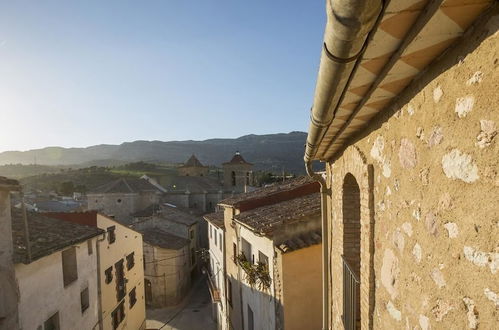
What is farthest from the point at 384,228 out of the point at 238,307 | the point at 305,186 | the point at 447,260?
the point at 238,307

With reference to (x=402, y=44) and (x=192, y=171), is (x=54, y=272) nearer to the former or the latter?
(x=402, y=44)

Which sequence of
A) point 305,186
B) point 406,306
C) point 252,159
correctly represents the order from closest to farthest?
point 406,306 → point 305,186 → point 252,159

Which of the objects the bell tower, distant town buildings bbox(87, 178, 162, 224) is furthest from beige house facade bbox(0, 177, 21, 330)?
the bell tower

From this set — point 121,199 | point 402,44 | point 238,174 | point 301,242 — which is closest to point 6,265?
point 301,242

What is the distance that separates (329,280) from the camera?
567cm

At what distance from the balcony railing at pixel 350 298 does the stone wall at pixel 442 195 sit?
1.12 m

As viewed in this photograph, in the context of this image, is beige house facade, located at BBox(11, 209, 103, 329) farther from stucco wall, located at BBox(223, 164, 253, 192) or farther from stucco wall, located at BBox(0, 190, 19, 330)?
stucco wall, located at BBox(223, 164, 253, 192)

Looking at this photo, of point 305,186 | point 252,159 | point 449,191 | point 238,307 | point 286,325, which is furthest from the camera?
point 252,159

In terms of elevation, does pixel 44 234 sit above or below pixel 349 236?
below

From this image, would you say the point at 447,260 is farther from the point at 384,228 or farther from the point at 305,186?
the point at 305,186

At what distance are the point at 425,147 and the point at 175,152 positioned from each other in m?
145

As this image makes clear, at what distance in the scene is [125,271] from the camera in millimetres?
17016

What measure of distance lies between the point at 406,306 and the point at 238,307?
1217cm

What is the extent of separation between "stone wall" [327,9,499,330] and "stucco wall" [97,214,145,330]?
13.3m
